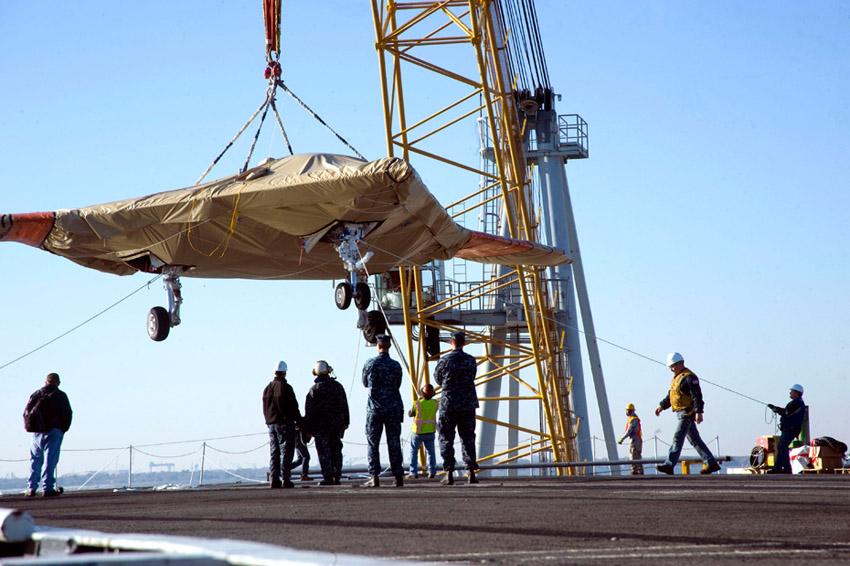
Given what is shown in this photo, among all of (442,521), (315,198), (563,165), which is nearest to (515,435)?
(563,165)

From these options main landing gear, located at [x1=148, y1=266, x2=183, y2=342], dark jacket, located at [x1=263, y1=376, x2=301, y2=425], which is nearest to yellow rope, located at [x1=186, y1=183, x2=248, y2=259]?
main landing gear, located at [x1=148, y1=266, x2=183, y2=342]

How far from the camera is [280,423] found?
1692 cm

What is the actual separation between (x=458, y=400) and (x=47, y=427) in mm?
7292

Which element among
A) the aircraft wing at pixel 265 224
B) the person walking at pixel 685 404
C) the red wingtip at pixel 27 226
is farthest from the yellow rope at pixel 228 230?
the person walking at pixel 685 404

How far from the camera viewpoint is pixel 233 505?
1126 centimetres

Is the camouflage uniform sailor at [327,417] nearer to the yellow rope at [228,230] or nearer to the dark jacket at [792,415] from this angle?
the yellow rope at [228,230]

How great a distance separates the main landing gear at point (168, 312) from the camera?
1912cm

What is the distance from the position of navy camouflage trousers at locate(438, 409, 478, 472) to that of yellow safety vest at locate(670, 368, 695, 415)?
12.3 feet

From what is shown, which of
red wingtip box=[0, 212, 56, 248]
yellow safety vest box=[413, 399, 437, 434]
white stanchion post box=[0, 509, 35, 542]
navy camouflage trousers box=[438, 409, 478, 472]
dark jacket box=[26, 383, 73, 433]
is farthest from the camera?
yellow safety vest box=[413, 399, 437, 434]

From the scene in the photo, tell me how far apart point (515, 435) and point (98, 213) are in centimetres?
2299

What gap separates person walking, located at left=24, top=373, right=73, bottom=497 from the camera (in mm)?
16500

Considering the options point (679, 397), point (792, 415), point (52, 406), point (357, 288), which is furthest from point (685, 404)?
point (52, 406)

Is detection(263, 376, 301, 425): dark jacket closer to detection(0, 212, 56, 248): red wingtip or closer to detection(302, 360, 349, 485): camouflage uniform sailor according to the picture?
detection(302, 360, 349, 485): camouflage uniform sailor

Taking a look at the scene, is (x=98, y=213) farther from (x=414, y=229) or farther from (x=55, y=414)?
(x=414, y=229)
